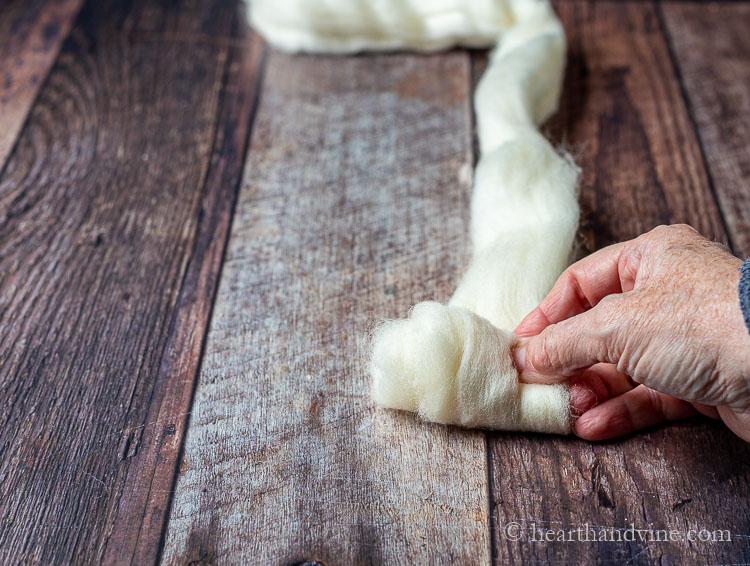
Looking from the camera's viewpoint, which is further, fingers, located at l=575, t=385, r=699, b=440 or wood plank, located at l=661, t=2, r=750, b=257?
wood plank, located at l=661, t=2, r=750, b=257

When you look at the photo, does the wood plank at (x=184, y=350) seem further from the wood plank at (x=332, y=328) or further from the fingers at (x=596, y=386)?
the fingers at (x=596, y=386)

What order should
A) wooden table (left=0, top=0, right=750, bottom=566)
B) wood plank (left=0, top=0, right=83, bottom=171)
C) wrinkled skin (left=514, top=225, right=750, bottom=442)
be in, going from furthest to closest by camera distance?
1. wood plank (left=0, top=0, right=83, bottom=171)
2. wooden table (left=0, top=0, right=750, bottom=566)
3. wrinkled skin (left=514, top=225, right=750, bottom=442)

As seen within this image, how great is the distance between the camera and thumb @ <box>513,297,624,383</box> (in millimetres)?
744

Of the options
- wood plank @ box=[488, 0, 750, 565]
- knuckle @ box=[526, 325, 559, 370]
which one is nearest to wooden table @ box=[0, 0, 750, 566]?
wood plank @ box=[488, 0, 750, 565]

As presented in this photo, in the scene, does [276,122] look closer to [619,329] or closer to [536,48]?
[536,48]

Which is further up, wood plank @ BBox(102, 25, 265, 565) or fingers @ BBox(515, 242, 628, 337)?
fingers @ BBox(515, 242, 628, 337)

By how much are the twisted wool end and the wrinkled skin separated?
0.09 ft

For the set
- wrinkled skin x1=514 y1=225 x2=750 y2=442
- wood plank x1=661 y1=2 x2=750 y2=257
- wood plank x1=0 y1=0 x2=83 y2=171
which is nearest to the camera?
wrinkled skin x1=514 y1=225 x2=750 y2=442

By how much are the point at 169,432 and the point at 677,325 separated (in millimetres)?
611

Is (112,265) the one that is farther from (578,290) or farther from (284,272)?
(578,290)

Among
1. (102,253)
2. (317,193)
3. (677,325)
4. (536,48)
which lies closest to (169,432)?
(102,253)

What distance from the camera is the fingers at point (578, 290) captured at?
850 millimetres

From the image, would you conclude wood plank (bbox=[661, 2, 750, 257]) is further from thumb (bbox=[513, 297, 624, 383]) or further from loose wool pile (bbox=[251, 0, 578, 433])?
thumb (bbox=[513, 297, 624, 383])

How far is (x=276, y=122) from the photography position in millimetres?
1326
